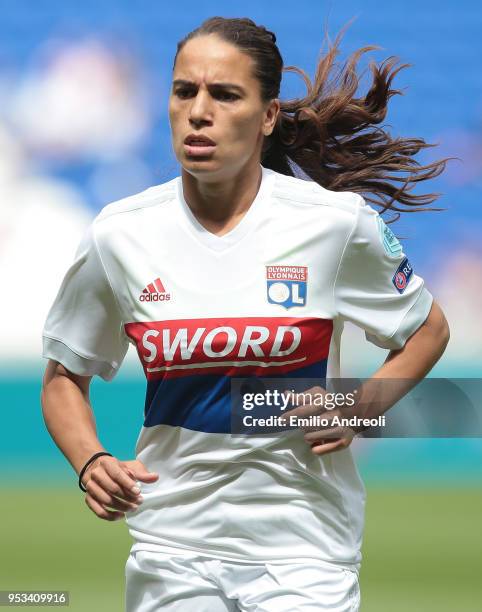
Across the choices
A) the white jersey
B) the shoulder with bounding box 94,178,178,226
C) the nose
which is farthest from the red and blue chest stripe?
the nose

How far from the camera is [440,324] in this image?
3.25m

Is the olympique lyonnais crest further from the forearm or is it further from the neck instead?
the forearm

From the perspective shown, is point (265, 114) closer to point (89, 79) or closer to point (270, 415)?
point (270, 415)

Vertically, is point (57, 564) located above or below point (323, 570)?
above

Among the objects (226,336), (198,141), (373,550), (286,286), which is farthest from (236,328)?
(373,550)

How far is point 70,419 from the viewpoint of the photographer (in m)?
3.20

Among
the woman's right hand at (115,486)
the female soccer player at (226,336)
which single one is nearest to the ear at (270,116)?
the female soccer player at (226,336)

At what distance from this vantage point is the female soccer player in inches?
116

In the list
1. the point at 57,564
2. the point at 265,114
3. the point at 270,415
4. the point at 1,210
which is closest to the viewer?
the point at 270,415

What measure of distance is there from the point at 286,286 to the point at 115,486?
1.86ft

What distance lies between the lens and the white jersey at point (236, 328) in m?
2.97

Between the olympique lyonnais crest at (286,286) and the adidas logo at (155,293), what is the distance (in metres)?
0.23

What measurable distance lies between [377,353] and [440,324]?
3.27 meters

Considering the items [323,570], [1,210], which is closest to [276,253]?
[323,570]
